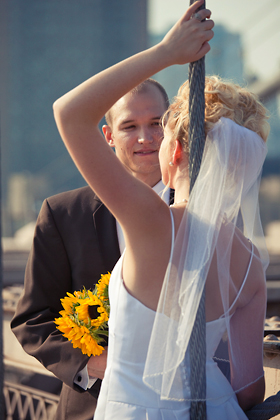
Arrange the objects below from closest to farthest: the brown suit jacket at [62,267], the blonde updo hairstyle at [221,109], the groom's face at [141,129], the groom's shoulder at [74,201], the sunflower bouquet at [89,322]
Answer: the blonde updo hairstyle at [221,109] < the sunflower bouquet at [89,322] < the brown suit jacket at [62,267] < the groom's shoulder at [74,201] < the groom's face at [141,129]

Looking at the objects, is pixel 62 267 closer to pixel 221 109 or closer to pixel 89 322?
pixel 89 322

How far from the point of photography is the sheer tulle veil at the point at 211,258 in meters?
1.17

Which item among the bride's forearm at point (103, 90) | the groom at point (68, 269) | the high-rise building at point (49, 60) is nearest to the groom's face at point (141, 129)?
the groom at point (68, 269)

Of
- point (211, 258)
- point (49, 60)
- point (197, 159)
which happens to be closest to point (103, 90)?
point (197, 159)

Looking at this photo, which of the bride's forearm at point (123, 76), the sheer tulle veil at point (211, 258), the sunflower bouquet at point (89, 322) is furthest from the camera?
the sunflower bouquet at point (89, 322)

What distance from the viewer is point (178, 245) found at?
1.20 metres

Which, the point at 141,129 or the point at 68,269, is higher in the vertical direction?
the point at 141,129

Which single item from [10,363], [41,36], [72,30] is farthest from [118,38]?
[10,363]

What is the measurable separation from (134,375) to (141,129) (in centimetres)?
134

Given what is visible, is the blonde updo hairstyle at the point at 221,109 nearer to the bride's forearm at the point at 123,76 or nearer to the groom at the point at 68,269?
the bride's forearm at the point at 123,76

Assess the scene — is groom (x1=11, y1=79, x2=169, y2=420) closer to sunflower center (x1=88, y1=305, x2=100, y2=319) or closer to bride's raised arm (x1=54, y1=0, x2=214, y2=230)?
sunflower center (x1=88, y1=305, x2=100, y2=319)

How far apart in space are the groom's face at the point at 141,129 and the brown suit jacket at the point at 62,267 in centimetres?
35

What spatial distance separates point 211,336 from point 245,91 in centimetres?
73

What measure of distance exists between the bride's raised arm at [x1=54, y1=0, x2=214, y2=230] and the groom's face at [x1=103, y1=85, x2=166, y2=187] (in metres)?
1.15
